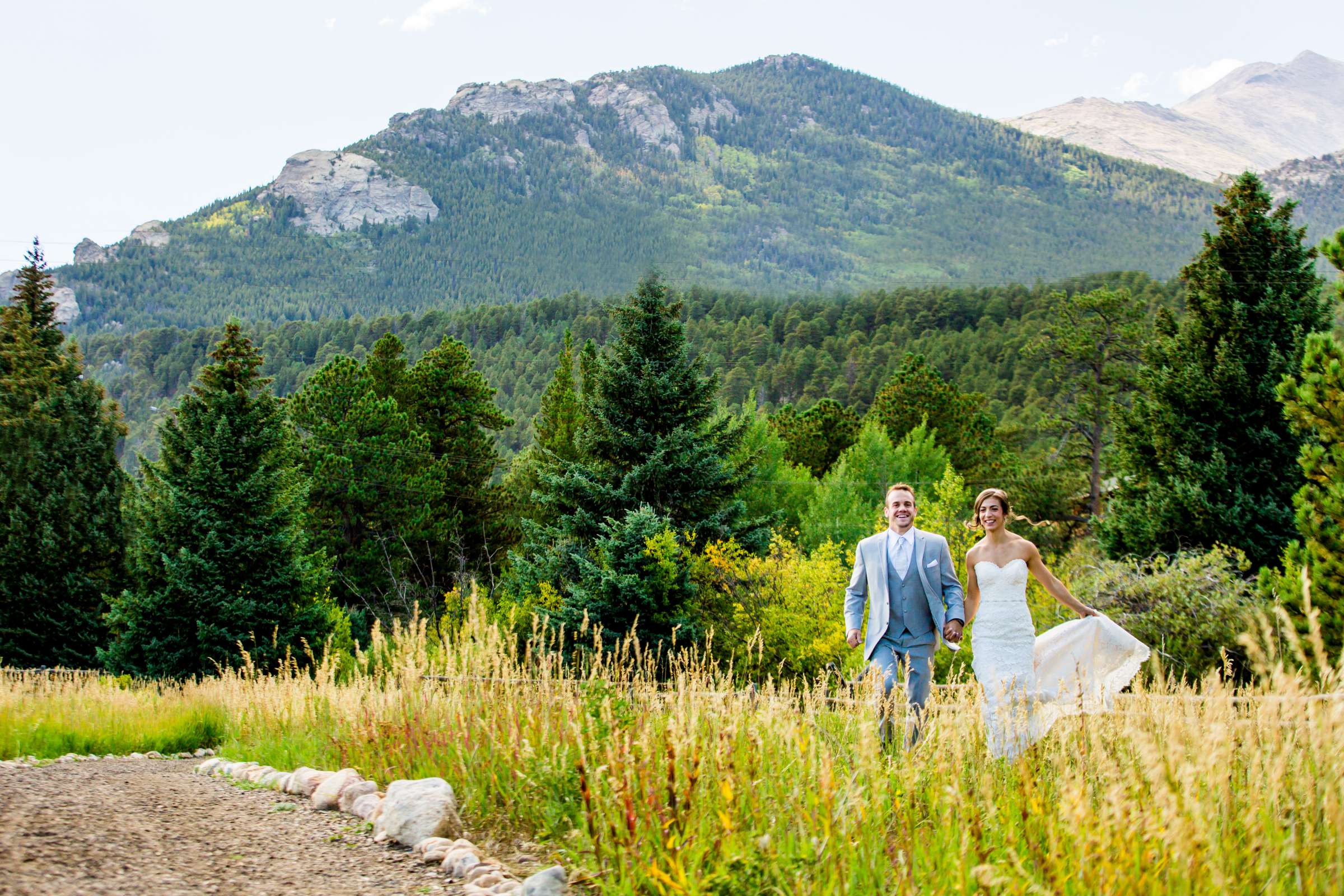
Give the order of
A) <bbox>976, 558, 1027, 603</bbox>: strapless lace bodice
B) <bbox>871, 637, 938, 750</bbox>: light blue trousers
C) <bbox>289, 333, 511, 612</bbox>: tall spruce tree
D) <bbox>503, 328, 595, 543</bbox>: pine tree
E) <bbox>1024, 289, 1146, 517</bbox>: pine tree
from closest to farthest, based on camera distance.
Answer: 1. <bbox>871, 637, 938, 750</bbox>: light blue trousers
2. <bbox>976, 558, 1027, 603</bbox>: strapless lace bodice
3. <bbox>289, 333, 511, 612</bbox>: tall spruce tree
4. <bbox>503, 328, 595, 543</bbox>: pine tree
5. <bbox>1024, 289, 1146, 517</bbox>: pine tree

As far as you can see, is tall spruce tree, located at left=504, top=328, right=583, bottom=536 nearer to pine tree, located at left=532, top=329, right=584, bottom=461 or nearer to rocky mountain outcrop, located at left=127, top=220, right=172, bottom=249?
pine tree, located at left=532, top=329, right=584, bottom=461

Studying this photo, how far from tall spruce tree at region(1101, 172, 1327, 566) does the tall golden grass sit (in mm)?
17032

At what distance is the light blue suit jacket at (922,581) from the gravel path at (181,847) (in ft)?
9.34

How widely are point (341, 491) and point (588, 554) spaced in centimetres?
1255

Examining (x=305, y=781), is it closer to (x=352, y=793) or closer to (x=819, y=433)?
(x=352, y=793)

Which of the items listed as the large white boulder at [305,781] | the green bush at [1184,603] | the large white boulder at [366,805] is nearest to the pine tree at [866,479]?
the green bush at [1184,603]

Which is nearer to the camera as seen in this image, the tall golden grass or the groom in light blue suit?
the tall golden grass

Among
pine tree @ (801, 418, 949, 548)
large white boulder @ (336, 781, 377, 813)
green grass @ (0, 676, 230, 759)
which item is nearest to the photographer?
large white boulder @ (336, 781, 377, 813)

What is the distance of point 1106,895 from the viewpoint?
2.53 meters

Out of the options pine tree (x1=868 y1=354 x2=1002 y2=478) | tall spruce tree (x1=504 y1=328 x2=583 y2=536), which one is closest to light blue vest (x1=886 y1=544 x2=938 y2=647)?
tall spruce tree (x1=504 y1=328 x2=583 y2=536)

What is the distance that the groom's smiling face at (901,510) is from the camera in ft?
19.1

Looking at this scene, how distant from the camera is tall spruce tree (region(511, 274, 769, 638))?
78.1 ft

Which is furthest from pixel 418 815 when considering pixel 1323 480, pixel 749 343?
pixel 749 343

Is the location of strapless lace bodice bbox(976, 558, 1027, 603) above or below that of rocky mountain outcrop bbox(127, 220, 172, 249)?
below
